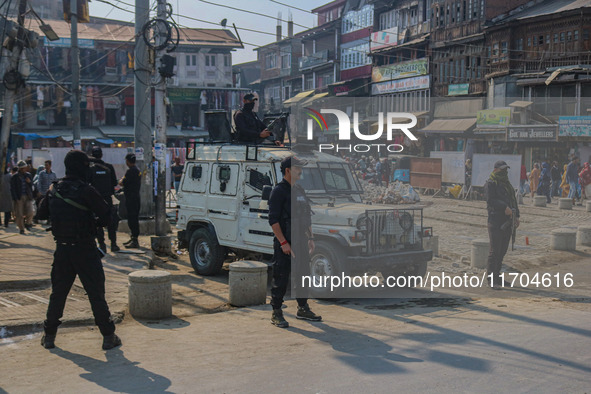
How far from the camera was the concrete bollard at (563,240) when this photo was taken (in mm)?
13898

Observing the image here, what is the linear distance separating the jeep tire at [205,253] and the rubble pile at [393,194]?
2982mm

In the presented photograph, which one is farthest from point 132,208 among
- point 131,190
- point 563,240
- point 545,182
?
point 545,182

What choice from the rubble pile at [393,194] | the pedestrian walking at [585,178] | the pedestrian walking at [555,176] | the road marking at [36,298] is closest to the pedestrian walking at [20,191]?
the road marking at [36,298]

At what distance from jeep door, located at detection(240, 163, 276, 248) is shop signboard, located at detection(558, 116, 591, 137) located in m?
10.3

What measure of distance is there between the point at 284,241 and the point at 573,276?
6.25m

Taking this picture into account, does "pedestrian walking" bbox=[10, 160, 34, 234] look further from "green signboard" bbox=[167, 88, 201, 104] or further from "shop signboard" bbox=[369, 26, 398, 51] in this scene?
"green signboard" bbox=[167, 88, 201, 104]

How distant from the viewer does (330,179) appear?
11.0 metres

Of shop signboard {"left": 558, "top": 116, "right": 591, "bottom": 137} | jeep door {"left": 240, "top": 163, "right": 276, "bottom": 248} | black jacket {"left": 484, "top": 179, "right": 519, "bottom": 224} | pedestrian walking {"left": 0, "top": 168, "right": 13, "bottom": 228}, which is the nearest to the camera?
black jacket {"left": 484, "top": 179, "right": 519, "bottom": 224}

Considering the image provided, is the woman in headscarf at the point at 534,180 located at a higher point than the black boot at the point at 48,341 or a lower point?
higher

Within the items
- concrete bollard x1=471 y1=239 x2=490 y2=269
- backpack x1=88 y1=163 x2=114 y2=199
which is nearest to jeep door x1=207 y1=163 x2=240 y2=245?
backpack x1=88 y1=163 x2=114 y2=199

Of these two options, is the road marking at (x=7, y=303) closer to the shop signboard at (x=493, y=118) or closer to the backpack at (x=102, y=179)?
the backpack at (x=102, y=179)

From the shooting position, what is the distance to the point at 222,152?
11.9 metres

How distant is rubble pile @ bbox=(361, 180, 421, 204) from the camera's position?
1007cm

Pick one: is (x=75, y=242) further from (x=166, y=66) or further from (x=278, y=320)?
(x=166, y=66)
